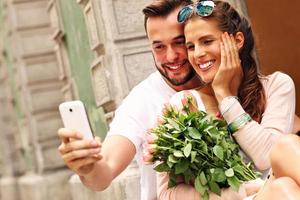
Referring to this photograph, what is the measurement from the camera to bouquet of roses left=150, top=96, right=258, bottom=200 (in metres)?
2.41

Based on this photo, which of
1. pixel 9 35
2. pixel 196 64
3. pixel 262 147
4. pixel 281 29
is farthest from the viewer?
pixel 9 35

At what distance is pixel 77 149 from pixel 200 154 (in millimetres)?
478

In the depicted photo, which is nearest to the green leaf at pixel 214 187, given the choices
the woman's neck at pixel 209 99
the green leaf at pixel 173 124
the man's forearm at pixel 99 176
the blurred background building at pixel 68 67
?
the green leaf at pixel 173 124

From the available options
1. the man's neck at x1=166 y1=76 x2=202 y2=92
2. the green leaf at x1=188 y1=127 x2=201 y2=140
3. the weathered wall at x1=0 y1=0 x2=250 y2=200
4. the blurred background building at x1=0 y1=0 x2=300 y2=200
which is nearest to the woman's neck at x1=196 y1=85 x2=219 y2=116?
the man's neck at x1=166 y1=76 x2=202 y2=92

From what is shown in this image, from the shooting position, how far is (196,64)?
2674 millimetres

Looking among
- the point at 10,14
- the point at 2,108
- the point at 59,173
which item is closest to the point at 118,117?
the point at 59,173

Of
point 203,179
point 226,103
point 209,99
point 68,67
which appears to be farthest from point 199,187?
point 68,67

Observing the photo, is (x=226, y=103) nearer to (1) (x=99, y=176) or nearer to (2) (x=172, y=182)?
(2) (x=172, y=182)

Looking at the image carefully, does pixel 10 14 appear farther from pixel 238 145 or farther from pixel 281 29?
pixel 238 145

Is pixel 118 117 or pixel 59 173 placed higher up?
pixel 118 117

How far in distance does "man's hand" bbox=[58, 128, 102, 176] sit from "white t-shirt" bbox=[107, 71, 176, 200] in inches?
17.2

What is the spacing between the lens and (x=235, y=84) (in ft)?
9.00

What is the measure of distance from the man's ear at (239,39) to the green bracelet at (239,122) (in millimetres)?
323

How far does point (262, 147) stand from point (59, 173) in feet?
26.2
